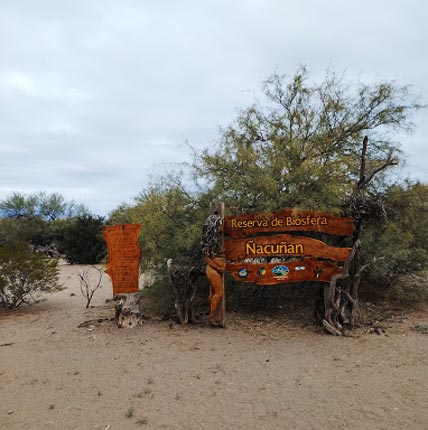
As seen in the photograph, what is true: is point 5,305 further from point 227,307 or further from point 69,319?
point 227,307

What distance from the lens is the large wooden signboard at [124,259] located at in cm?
764

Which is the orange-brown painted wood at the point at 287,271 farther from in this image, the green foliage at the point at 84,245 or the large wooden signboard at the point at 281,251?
the green foliage at the point at 84,245

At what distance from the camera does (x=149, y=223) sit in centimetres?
834

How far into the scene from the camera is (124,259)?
7.65 meters

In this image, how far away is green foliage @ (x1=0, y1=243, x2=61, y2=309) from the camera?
369 inches

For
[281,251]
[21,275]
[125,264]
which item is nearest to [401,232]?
[281,251]

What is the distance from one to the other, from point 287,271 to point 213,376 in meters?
2.68

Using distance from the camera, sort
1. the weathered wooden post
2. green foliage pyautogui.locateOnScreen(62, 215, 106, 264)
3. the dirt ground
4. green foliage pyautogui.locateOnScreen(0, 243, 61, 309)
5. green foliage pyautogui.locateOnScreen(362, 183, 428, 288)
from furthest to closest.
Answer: green foliage pyautogui.locateOnScreen(62, 215, 106, 264), green foliage pyautogui.locateOnScreen(0, 243, 61, 309), green foliage pyautogui.locateOnScreen(362, 183, 428, 288), the weathered wooden post, the dirt ground

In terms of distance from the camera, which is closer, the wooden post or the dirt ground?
the dirt ground

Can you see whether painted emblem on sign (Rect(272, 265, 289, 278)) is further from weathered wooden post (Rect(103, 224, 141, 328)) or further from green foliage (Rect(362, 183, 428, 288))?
weathered wooden post (Rect(103, 224, 141, 328))

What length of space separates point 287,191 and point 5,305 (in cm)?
666

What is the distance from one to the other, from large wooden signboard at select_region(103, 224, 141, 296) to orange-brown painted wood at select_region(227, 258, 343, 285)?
1629 millimetres

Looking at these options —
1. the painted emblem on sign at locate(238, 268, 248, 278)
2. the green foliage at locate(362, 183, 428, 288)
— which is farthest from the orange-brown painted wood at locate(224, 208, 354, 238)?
the green foliage at locate(362, 183, 428, 288)


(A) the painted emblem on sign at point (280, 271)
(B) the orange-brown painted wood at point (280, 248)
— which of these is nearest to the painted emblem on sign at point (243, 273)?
(B) the orange-brown painted wood at point (280, 248)
